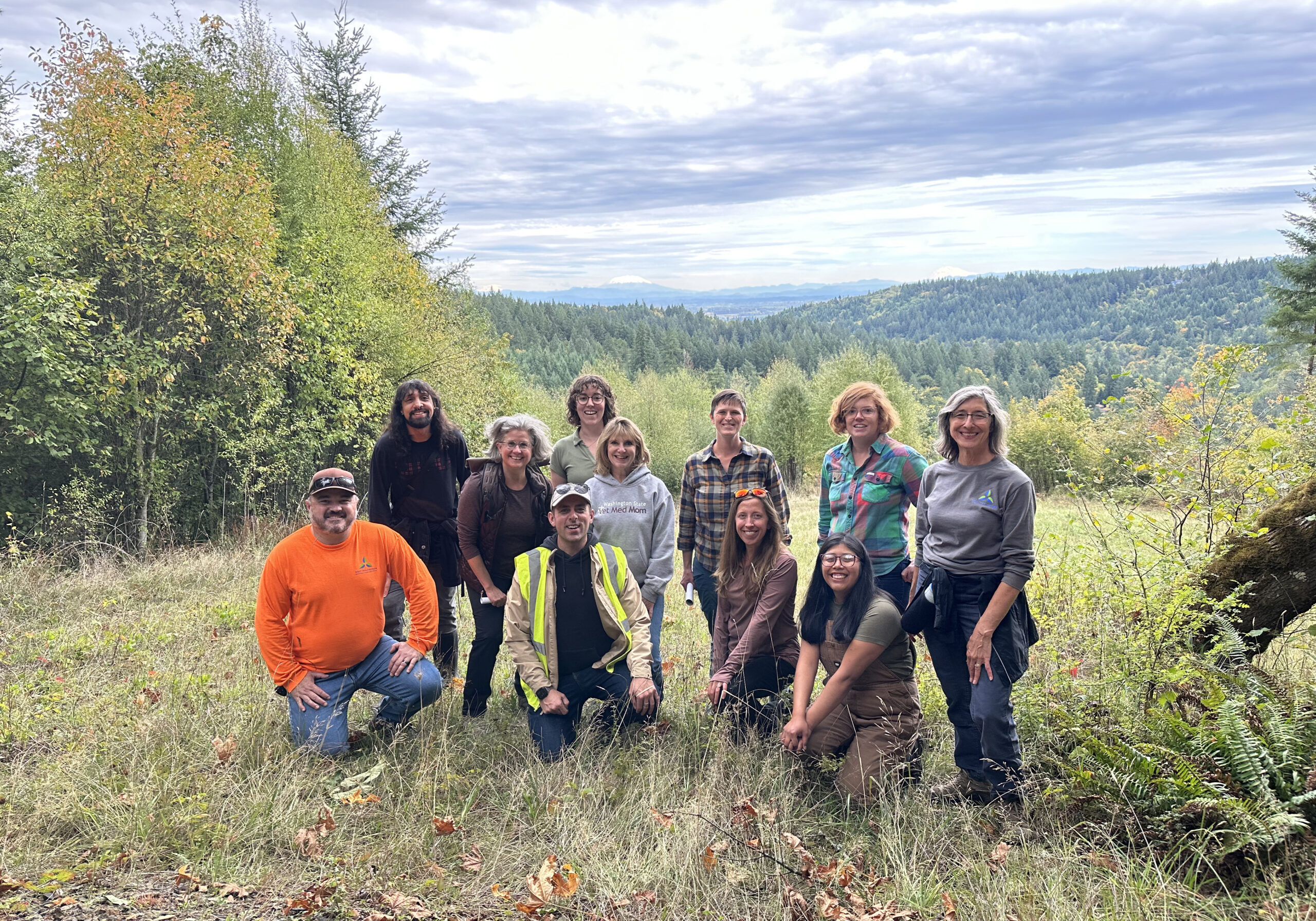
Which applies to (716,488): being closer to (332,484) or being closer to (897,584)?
(897,584)

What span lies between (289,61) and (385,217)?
460cm

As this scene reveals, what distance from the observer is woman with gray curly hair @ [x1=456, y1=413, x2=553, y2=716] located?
4980mm

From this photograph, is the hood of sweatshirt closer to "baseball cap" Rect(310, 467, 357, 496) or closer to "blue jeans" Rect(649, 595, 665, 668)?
"blue jeans" Rect(649, 595, 665, 668)

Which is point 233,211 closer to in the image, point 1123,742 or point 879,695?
point 879,695

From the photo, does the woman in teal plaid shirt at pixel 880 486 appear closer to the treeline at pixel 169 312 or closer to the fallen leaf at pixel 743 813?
the fallen leaf at pixel 743 813

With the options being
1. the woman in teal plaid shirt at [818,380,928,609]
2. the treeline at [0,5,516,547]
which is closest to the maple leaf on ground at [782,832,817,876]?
the woman in teal plaid shirt at [818,380,928,609]

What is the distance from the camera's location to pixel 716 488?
527cm

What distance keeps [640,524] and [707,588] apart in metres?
0.78

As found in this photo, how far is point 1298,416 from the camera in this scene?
4590 mm

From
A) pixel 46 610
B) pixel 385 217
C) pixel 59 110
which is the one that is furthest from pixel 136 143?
pixel 385 217

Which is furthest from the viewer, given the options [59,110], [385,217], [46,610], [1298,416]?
[385,217]

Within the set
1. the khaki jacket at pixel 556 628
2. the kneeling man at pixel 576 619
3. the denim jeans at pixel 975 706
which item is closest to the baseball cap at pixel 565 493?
the kneeling man at pixel 576 619

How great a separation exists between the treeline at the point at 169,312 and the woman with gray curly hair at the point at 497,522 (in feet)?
22.7

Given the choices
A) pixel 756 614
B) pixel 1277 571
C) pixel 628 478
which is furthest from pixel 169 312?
pixel 1277 571
